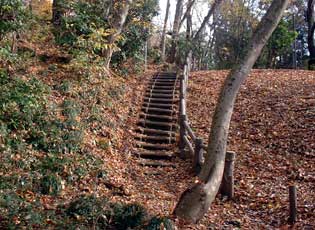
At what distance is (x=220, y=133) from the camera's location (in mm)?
6699

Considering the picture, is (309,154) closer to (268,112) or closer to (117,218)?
(268,112)

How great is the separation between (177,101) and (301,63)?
63.3 feet

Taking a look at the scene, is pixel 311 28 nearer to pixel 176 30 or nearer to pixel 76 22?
pixel 176 30

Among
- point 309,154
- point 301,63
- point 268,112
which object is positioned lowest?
point 309,154

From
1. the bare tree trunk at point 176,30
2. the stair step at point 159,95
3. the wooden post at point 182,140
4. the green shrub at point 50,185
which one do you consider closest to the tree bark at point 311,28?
the bare tree trunk at point 176,30

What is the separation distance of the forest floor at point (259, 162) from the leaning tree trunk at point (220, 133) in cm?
37

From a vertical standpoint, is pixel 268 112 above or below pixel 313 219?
above

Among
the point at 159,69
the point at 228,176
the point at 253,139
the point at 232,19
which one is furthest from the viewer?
the point at 232,19

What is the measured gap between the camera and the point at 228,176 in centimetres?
830

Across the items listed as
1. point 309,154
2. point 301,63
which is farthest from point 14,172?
Result: point 301,63

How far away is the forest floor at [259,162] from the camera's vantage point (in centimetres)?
745

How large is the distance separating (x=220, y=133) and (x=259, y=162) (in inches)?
161

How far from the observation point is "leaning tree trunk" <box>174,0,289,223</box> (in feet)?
21.3

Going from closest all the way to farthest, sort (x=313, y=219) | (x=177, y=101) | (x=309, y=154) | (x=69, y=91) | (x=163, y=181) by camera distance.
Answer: (x=313, y=219)
(x=163, y=181)
(x=309, y=154)
(x=69, y=91)
(x=177, y=101)
